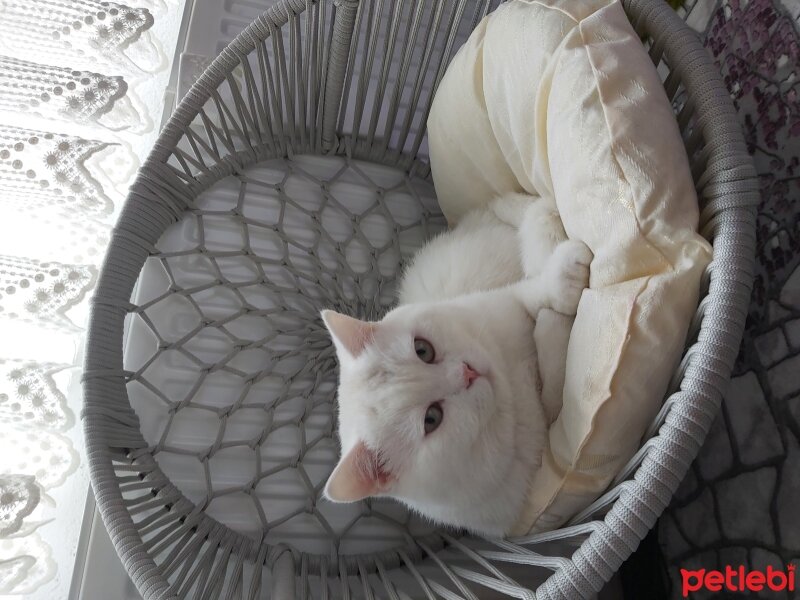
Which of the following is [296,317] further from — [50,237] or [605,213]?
[605,213]

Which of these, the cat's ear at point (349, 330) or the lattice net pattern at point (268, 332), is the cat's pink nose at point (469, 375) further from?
the lattice net pattern at point (268, 332)

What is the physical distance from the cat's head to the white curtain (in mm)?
404

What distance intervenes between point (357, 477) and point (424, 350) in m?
0.19

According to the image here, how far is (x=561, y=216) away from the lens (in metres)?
0.85

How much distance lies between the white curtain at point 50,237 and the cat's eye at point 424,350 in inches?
19.3

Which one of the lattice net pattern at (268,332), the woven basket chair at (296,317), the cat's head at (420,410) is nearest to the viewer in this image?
the woven basket chair at (296,317)

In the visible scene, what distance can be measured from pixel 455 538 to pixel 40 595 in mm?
597

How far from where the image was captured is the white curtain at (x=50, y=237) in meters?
0.82

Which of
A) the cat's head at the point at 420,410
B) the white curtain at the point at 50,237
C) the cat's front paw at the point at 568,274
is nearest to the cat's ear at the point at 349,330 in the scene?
the cat's head at the point at 420,410

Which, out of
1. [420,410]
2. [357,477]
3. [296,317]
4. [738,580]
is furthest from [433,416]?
[738,580]

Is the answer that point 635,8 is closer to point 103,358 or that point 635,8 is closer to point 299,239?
point 299,239

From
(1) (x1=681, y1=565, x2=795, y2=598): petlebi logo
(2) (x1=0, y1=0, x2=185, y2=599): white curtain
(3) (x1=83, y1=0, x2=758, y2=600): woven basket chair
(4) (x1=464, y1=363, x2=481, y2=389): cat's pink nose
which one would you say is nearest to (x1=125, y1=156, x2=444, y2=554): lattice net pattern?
(3) (x1=83, y1=0, x2=758, y2=600): woven basket chair

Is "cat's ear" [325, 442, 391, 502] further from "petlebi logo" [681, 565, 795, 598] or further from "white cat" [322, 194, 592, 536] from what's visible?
"petlebi logo" [681, 565, 795, 598]

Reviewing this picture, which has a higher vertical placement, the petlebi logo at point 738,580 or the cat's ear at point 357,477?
the cat's ear at point 357,477
